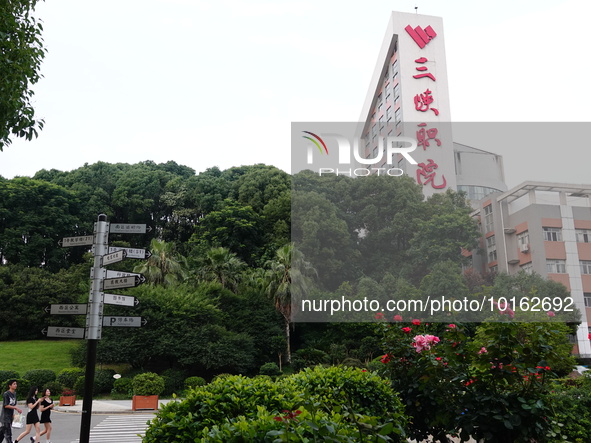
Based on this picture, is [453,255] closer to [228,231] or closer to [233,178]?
[228,231]

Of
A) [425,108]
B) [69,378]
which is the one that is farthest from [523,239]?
[69,378]

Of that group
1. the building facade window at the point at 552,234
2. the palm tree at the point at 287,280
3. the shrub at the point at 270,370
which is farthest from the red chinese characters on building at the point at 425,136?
the shrub at the point at 270,370

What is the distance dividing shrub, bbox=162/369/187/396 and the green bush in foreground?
2797cm

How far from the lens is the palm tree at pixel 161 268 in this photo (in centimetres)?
3947

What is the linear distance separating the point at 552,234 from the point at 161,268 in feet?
100

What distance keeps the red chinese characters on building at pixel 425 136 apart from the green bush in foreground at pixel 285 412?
48.6m

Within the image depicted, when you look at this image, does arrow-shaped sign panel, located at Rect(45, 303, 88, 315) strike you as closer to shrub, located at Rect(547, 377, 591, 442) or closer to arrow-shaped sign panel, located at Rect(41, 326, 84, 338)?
arrow-shaped sign panel, located at Rect(41, 326, 84, 338)

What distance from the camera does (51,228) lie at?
52344mm

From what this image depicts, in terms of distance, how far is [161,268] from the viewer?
40.3 metres

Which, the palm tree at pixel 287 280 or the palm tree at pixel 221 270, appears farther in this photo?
the palm tree at pixel 221 270

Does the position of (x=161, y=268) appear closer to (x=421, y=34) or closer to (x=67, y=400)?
(x=67, y=400)

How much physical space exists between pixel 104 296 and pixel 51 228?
49.7 m

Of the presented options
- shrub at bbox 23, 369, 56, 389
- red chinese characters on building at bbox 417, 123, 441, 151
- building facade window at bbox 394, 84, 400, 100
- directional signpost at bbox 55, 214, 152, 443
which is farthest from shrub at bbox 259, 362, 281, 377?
building facade window at bbox 394, 84, 400, 100

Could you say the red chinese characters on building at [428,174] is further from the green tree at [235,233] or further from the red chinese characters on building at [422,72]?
the green tree at [235,233]
